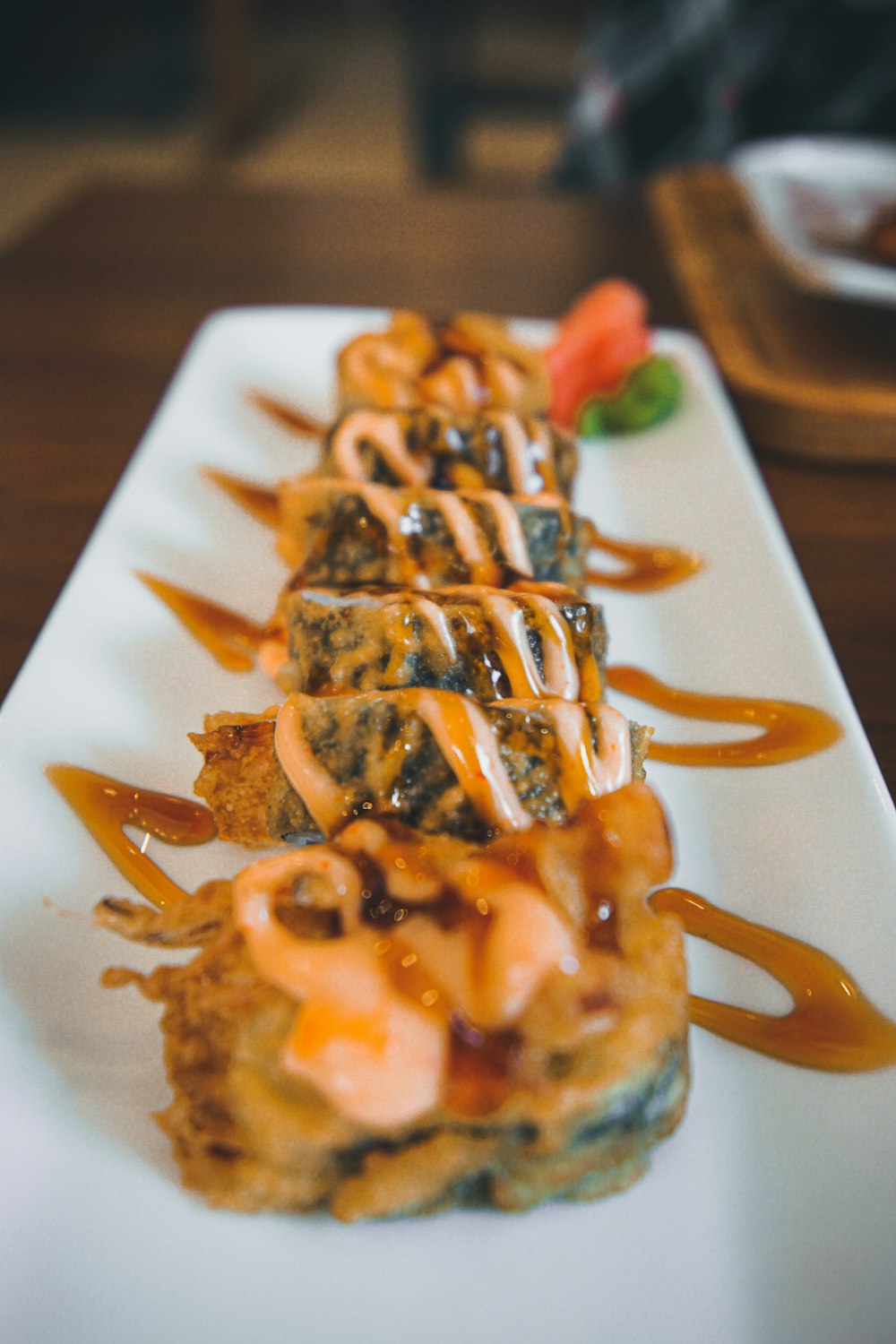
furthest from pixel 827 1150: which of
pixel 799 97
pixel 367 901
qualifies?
pixel 799 97

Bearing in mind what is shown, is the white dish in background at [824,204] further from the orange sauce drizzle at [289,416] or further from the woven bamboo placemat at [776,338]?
the orange sauce drizzle at [289,416]

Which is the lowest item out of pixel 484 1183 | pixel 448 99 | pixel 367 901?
pixel 484 1183

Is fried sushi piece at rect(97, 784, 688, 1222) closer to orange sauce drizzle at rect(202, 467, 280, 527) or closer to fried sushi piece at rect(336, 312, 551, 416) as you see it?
orange sauce drizzle at rect(202, 467, 280, 527)

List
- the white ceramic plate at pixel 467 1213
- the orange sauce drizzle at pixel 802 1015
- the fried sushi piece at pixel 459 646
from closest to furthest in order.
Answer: the white ceramic plate at pixel 467 1213 → the orange sauce drizzle at pixel 802 1015 → the fried sushi piece at pixel 459 646

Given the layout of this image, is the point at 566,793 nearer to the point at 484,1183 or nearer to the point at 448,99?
the point at 484,1183

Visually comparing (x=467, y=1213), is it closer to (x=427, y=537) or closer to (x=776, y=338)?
(x=427, y=537)

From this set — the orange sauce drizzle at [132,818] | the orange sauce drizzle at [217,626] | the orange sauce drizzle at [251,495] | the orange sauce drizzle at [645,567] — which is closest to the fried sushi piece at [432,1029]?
the orange sauce drizzle at [132,818]
